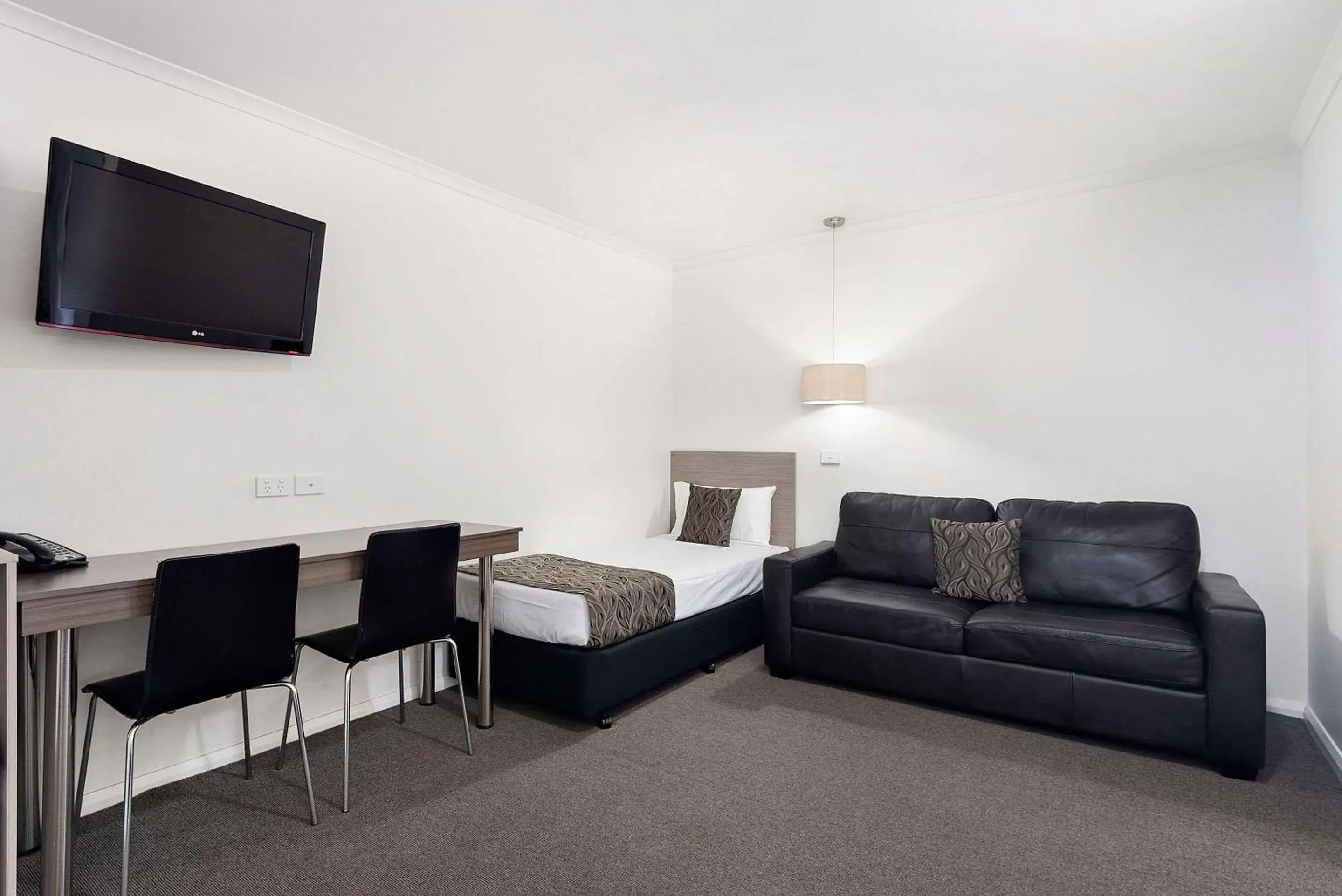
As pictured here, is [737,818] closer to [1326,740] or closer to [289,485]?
[289,485]

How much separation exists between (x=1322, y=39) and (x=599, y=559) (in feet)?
12.5

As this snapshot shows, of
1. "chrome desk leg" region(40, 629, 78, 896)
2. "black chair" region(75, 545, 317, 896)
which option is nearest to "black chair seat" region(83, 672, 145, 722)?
"black chair" region(75, 545, 317, 896)

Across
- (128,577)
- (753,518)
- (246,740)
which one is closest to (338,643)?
(246,740)

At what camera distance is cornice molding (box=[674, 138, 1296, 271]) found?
3400 millimetres

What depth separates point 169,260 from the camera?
8.44 feet

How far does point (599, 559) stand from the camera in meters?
4.06

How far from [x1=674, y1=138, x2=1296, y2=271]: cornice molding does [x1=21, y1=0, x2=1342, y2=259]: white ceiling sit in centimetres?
7

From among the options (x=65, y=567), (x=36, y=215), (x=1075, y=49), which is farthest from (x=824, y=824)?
(x=36, y=215)

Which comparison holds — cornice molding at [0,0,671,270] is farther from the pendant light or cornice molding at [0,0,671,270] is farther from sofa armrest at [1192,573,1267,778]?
sofa armrest at [1192,573,1267,778]

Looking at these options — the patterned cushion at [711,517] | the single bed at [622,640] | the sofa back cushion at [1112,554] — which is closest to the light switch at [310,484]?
the single bed at [622,640]

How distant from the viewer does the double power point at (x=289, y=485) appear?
2967 mm

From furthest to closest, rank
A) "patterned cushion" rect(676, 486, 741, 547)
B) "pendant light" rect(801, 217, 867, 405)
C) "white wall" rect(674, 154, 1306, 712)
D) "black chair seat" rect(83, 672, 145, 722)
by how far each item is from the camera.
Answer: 1. "patterned cushion" rect(676, 486, 741, 547)
2. "pendant light" rect(801, 217, 867, 405)
3. "white wall" rect(674, 154, 1306, 712)
4. "black chair seat" rect(83, 672, 145, 722)

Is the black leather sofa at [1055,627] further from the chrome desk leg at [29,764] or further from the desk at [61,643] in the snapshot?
the chrome desk leg at [29,764]

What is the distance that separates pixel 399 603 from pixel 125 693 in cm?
85
